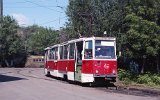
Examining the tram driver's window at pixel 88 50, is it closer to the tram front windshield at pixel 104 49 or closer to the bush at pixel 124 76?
the tram front windshield at pixel 104 49

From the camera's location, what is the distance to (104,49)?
25469mm

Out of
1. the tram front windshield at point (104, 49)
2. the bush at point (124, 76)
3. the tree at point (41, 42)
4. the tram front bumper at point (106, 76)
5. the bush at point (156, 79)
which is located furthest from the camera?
the tree at point (41, 42)

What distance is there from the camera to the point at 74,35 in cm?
4591

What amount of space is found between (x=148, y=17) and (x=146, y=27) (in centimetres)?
155

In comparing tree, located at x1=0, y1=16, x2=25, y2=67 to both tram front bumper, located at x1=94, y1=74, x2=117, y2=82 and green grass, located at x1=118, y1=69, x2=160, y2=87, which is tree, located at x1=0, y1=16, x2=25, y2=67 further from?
tram front bumper, located at x1=94, y1=74, x2=117, y2=82

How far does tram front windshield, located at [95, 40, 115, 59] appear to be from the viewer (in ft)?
82.8

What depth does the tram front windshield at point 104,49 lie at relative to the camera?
2523 centimetres

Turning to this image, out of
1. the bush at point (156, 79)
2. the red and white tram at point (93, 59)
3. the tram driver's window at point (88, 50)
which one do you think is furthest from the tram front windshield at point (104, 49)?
the bush at point (156, 79)

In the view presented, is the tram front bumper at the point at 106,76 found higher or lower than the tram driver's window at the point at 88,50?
lower

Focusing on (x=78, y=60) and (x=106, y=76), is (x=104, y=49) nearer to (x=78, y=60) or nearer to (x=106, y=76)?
(x=106, y=76)

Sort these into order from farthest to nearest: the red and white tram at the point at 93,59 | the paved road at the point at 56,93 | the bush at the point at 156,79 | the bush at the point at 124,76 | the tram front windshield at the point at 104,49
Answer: the bush at the point at 124,76
the bush at the point at 156,79
the tram front windshield at the point at 104,49
the red and white tram at the point at 93,59
the paved road at the point at 56,93

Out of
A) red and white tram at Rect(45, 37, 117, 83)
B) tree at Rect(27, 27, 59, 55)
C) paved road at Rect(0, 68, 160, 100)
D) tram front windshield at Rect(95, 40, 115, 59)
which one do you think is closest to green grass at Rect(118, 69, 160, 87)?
red and white tram at Rect(45, 37, 117, 83)

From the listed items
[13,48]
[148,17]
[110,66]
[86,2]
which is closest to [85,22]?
[86,2]

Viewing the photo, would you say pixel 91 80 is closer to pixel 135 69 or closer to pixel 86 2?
pixel 135 69
